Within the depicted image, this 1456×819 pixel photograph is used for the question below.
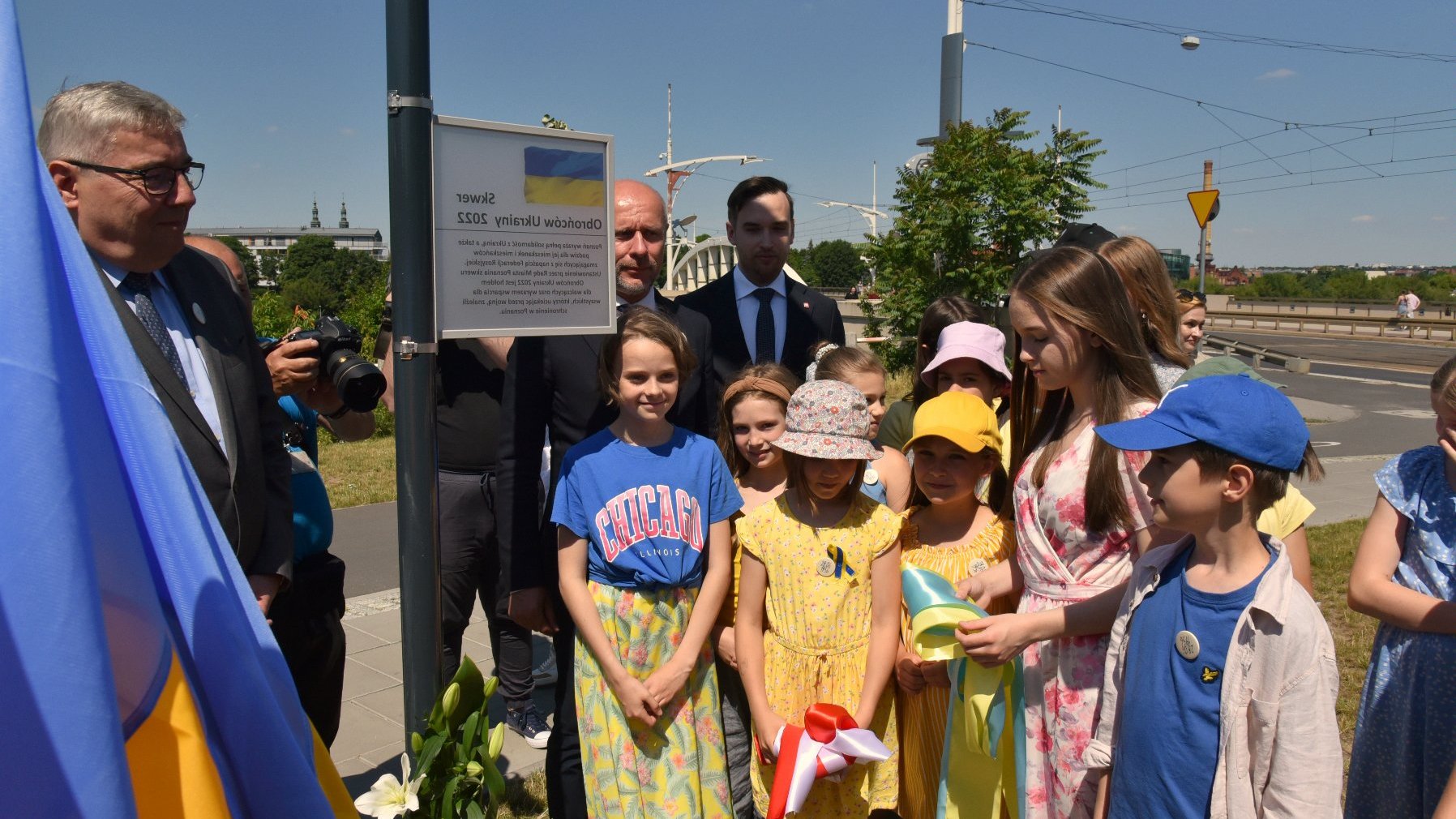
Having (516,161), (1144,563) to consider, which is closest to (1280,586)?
(1144,563)

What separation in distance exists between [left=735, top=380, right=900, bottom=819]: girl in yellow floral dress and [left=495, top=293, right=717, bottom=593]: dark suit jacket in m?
0.65

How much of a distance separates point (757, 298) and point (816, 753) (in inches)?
84.3

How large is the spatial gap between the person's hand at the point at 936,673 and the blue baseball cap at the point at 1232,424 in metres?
1.06

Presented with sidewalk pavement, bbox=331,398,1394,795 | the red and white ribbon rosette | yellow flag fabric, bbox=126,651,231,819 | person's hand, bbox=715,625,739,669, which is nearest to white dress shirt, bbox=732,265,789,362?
person's hand, bbox=715,625,739,669

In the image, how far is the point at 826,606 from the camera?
2902 millimetres

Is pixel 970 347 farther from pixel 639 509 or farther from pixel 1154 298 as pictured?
pixel 639 509

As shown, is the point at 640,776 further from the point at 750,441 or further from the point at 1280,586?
the point at 1280,586

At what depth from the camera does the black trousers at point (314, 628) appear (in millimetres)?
3045

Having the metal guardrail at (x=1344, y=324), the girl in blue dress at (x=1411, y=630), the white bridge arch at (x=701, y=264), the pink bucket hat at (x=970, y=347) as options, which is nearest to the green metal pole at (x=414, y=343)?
the pink bucket hat at (x=970, y=347)

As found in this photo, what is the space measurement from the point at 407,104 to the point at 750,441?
5.13ft

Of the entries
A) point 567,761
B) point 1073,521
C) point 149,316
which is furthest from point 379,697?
point 1073,521

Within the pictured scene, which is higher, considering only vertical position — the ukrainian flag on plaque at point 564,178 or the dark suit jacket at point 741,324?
the ukrainian flag on plaque at point 564,178

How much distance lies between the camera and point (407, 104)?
2.32 meters

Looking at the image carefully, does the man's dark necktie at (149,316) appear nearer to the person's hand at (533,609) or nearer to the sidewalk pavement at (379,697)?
the person's hand at (533,609)
